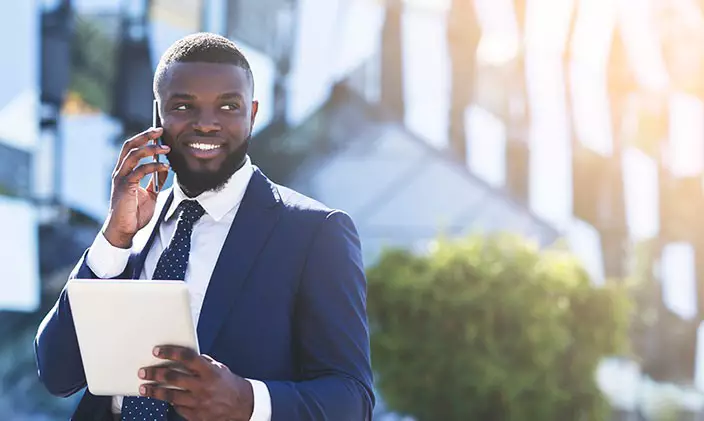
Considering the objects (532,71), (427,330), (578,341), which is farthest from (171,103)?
(532,71)

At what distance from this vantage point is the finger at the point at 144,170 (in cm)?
195

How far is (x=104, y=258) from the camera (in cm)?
203

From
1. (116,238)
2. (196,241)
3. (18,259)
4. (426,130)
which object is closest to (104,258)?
(116,238)

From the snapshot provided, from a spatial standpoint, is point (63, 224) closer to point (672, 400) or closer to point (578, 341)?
point (578, 341)

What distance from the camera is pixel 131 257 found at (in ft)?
6.94

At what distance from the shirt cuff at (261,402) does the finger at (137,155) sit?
429 millimetres

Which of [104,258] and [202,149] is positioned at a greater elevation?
[202,149]

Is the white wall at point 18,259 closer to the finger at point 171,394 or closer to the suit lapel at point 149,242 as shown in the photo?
the suit lapel at point 149,242

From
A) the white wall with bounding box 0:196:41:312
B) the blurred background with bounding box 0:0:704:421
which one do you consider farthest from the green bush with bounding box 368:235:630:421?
the white wall with bounding box 0:196:41:312

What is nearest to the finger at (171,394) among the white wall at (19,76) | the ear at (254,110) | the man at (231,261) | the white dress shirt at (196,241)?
the man at (231,261)

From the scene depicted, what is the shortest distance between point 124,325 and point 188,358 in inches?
5.4

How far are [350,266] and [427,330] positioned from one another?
5.97 metres

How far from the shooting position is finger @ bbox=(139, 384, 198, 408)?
170cm

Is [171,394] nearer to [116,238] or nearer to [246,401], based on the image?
[246,401]
